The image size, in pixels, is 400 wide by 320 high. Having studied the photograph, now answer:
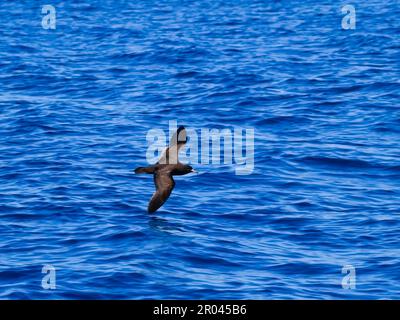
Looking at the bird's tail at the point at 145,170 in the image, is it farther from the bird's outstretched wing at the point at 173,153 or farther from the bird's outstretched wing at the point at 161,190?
the bird's outstretched wing at the point at 173,153

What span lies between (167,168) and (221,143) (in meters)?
6.06

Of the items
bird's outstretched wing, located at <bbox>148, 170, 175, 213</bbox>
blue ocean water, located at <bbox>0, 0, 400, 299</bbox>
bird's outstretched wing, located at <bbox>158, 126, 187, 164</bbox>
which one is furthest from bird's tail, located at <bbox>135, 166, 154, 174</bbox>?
blue ocean water, located at <bbox>0, 0, 400, 299</bbox>

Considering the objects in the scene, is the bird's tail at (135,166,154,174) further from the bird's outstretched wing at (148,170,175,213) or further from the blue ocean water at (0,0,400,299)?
the blue ocean water at (0,0,400,299)

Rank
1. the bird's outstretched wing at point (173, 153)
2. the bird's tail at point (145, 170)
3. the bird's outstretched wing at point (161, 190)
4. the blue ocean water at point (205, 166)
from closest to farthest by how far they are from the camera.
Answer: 1. the blue ocean water at point (205, 166)
2. the bird's outstretched wing at point (161, 190)
3. the bird's tail at point (145, 170)
4. the bird's outstretched wing at point (173, 153)

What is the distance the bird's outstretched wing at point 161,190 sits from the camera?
1941cm

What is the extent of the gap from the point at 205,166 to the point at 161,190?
430cm

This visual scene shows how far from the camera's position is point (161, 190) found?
19.5 metres

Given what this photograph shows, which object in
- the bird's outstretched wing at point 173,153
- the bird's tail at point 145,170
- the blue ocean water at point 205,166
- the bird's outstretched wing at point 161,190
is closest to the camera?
the blue ocean water at point 205,166

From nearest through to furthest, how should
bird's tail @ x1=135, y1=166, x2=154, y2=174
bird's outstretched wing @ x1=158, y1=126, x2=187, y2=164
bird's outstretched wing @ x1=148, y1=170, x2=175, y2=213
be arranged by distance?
1. bird's outstretched wing @ x1=148, y1=170, x2=175, y2=213
2. bird's tail @ x1=135, y1=166, x2=154, y2=174
3. bird's outstretched wing @ x1=158, y1=126, x2=187, y2=164

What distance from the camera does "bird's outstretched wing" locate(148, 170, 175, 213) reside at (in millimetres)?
19406

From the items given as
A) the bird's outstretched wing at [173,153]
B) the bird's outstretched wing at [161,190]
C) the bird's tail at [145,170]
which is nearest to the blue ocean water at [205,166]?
the bird's outstretched wing at [161,190]

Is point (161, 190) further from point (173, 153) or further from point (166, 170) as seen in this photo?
point (173, 153)

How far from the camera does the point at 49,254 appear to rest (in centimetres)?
1794

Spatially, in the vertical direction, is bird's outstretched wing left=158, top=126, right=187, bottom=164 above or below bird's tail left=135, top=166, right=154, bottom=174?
above
